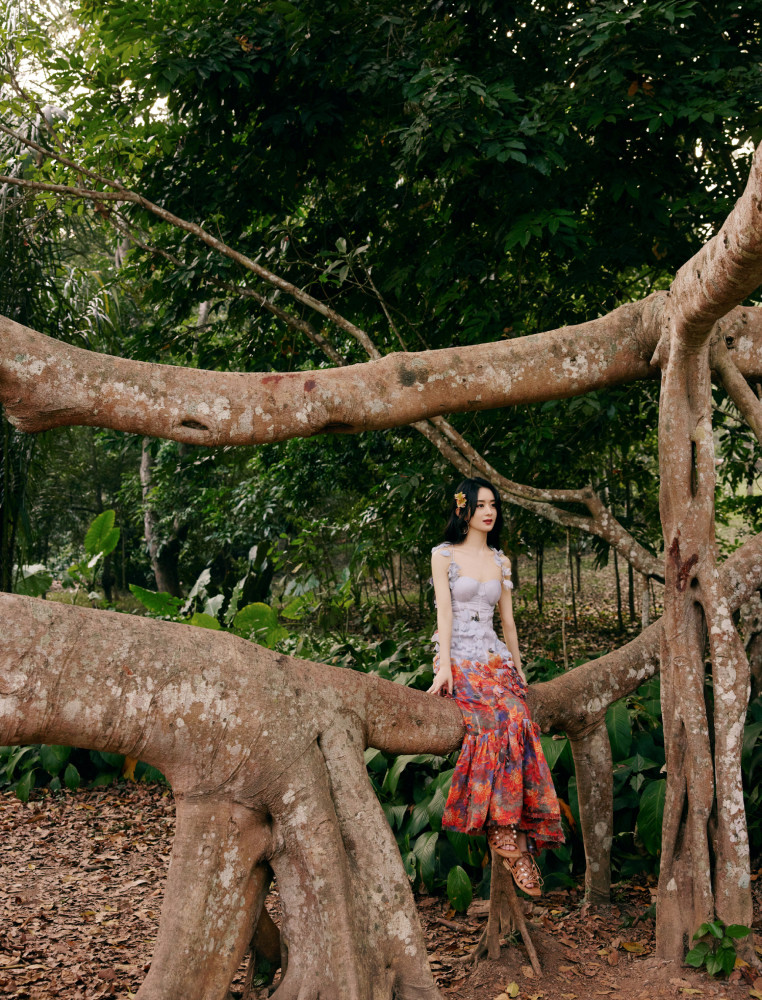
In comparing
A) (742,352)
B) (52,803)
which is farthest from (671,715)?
(52,803)

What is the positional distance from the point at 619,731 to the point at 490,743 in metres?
1.82

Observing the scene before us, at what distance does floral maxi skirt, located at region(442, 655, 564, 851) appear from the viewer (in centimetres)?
348

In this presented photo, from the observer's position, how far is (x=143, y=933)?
14.3 feet

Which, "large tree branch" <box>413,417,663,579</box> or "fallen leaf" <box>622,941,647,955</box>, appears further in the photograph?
"large tree branch" <box>413,417,663,579</box>

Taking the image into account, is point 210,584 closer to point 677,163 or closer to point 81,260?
point 677,163

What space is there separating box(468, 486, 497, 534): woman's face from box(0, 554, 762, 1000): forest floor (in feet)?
6.43

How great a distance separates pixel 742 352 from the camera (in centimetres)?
383

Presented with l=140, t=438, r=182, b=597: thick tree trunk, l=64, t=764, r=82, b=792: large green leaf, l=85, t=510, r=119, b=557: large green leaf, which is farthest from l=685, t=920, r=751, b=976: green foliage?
l=140, t=438, r=182, b=597: thick tree trunk

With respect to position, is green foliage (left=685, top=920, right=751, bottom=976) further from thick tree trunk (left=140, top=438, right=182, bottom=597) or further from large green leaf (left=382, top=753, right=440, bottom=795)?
thick tree trunk (left=140, top=438, right=182, bottom=597)

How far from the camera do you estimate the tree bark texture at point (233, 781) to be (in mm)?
2449

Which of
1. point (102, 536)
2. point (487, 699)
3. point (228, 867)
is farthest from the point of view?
point (102, 536)

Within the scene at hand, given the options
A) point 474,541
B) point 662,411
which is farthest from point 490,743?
point 662,411

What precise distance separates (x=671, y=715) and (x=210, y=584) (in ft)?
21.0

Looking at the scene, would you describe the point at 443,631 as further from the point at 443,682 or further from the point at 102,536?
the point at 102,536
